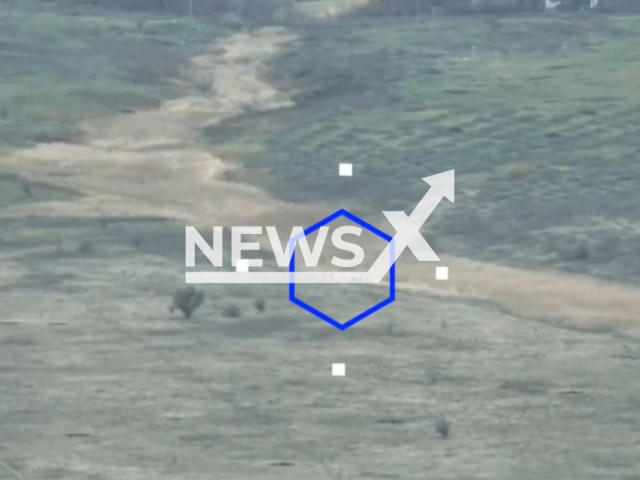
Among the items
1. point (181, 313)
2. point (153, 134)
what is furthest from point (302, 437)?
point (153, 134)

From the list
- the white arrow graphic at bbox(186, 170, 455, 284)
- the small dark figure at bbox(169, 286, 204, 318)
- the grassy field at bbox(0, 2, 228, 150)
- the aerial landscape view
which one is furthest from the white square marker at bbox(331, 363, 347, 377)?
the grassy field at bbox(0, 2, 228, 150)

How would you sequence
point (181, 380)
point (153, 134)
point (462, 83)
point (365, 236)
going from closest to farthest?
1. point (181, 380)
2. point (365, 236)
3. point (153, 134)
4. point (462, 83)

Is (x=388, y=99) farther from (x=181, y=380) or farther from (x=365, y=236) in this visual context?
(x=181, y=380)

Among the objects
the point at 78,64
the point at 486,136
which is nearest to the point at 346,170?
Result: the point at 486,136

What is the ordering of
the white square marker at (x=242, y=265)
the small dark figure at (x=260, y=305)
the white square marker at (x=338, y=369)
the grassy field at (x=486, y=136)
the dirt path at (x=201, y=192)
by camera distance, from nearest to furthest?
1. the white square marker at (x=338, y=369)
2. the small dark figure at (x=260, y=305)
3. the dirt path at (x=201, y=192)
4. the white square marker at (x=242, y=265)
5. the grassy field at (x=486, y=136)

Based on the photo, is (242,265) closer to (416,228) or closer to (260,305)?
(260,305)

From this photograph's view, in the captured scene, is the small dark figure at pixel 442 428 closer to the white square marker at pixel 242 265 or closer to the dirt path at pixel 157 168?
the white square marker at pixel 242 265
